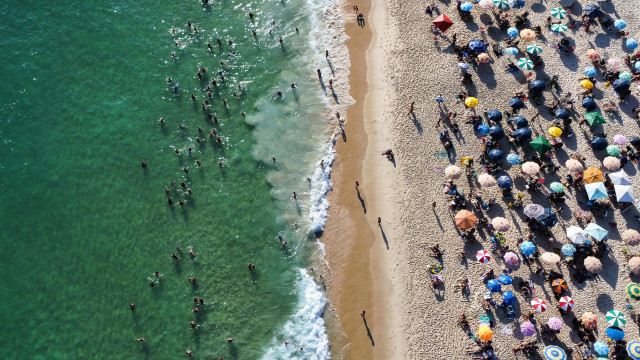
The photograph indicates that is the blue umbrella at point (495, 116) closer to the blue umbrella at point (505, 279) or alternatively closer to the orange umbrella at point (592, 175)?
the orange umbrella at point (592, 175)

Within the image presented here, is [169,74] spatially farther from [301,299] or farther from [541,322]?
[541,322]

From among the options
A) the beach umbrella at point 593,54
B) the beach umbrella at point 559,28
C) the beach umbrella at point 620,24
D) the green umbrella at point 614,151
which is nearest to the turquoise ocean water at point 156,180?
the beach umbrella at point 559,28

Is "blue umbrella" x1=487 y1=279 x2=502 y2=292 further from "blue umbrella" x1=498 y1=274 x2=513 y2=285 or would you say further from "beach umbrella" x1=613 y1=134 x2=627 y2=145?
"beach umbrella" x1=613 y1=134 x2=627 y2=145

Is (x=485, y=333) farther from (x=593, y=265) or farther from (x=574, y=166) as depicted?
(x=574, y=166)

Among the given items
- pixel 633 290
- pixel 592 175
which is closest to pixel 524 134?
pixel 592 175

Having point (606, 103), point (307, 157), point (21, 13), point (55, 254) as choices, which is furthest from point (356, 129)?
point (21, 13)

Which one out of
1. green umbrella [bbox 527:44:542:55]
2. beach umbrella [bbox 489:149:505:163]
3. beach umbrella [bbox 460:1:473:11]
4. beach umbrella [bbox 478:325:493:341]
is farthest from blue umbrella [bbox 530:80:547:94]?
beach umbrella [bbox 478:325:493:341]

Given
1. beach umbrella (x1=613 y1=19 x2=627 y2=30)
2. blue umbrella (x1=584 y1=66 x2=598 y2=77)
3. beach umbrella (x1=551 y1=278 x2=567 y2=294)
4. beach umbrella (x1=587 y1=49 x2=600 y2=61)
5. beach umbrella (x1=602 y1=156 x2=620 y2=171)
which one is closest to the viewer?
beach umbrella (x1=551 y1=278 x2=567 y2=294)
